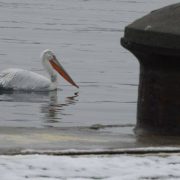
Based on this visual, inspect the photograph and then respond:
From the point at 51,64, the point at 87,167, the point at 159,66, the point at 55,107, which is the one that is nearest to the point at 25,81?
the point at 51,64

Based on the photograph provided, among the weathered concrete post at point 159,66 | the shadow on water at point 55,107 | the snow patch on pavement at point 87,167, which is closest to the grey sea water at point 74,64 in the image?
the shadow on water at point 55,107

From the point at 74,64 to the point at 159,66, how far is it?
647 inches

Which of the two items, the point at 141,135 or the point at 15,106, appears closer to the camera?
Result: the point at 141,135

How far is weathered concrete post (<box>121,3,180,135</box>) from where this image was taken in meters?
7.84

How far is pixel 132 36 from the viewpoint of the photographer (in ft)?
26.7

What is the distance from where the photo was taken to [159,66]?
8094 millimetres

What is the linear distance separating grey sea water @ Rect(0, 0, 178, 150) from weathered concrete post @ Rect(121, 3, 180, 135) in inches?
22.5

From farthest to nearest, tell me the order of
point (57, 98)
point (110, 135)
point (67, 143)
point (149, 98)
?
point (57, 98) → point (149, 98) → point (110, 135) → point (67, 143)

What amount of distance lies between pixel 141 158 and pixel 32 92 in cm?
1482

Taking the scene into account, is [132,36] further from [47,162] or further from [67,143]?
[47,162]

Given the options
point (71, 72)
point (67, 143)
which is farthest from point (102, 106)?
point (67, 143)

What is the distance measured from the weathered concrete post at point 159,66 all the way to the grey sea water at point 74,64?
57 centimetres

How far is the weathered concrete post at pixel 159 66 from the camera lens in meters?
7.84

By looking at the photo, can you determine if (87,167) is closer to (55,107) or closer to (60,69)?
(55,107)
